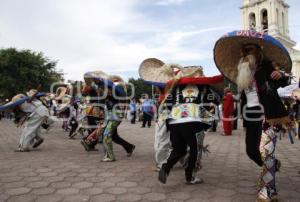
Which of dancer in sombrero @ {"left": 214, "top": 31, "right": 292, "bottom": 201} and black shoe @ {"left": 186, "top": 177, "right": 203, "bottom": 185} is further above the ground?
dancer in sombrero @ {"left": 214, "top": 31, "right": 292, "bottom": 201}

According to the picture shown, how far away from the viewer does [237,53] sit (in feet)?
14.6

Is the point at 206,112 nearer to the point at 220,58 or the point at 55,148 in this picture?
the point at 220,58

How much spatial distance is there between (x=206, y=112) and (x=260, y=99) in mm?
970

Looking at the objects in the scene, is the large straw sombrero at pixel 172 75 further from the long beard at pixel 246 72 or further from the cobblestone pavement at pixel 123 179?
the cobblestone pavement at pixel 123 179

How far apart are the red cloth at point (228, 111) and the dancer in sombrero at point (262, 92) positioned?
8.50 m

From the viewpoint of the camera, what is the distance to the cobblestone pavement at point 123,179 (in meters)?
4.15

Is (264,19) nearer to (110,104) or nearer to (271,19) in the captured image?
(271,19)

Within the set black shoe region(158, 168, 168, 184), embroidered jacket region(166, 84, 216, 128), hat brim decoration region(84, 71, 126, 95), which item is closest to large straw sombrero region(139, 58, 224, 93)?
embroidered jacket region(166, 84, 216, 128)

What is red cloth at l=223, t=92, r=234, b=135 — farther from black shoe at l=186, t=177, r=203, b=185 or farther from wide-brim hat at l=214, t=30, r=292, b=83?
wide-brim hat at l=214, t=30, r=292, b=83

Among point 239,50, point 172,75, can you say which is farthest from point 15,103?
point 239,50

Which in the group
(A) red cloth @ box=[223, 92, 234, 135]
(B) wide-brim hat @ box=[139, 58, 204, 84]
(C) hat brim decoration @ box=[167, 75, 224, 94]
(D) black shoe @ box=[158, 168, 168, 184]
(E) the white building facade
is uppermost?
(E) the white building facade

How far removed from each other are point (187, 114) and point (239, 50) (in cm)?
109

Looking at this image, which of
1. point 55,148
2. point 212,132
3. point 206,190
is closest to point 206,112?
point 206,190

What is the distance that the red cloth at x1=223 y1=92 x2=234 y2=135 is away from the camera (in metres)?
12.6
